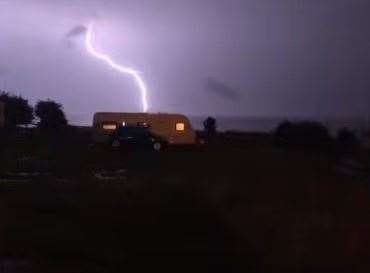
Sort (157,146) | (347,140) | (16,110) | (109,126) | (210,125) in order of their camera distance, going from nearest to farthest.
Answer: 1. (347,140)
2. (157,146)
3. (109,126)
4. (210,125)
5. (16,110)

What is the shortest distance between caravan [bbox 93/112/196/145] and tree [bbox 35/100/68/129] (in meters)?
28.2

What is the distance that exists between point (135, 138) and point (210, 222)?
37952 millimetres

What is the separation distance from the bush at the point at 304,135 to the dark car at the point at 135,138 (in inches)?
891

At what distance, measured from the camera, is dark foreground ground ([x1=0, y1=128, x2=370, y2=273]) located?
40.1 ft

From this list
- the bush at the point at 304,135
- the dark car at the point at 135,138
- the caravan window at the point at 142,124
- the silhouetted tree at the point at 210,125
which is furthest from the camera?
the silhouetted tree at the point at 210,125

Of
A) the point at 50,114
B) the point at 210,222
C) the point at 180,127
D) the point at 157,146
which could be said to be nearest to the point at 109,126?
the point at 180,127

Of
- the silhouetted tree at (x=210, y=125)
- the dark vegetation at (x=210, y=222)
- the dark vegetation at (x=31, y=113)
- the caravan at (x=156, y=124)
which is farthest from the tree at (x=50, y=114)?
the dark vegetation at (x=210, y=222)

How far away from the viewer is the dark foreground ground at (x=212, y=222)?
12.2 m

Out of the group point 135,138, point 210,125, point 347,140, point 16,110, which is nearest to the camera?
point 347,140

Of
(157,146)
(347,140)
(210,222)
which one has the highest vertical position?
(347,140)

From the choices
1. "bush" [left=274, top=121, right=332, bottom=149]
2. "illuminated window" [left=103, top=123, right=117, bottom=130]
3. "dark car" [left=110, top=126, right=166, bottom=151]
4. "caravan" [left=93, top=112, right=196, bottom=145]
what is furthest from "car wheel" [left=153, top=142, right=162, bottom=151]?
"bush" [left=274, top=121, right=332, bottom=149]

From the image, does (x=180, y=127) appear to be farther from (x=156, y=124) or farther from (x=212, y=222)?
(x=212, y=222)

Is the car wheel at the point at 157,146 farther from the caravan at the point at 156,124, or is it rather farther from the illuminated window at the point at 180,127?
the illuminated window at the point at 180,127

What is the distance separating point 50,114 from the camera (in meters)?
87.6
